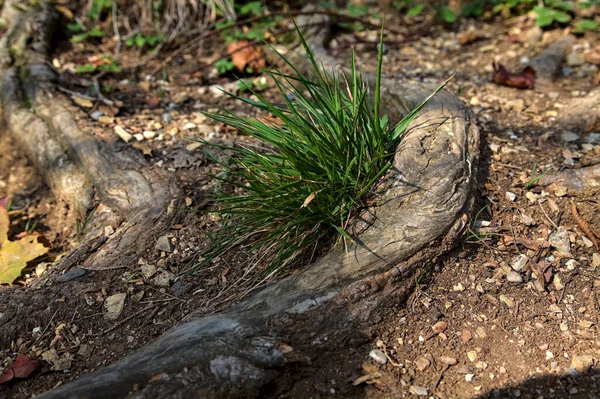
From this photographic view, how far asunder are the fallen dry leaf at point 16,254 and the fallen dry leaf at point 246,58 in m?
1.83

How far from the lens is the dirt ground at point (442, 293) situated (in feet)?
6.68

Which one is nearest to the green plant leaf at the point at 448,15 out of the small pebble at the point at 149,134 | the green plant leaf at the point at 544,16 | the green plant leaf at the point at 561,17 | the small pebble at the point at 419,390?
the green plant leaf at the point at 544,16

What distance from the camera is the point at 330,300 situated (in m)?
2.09

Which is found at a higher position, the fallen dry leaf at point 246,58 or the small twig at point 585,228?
the fallen dry leaf at point 246,58

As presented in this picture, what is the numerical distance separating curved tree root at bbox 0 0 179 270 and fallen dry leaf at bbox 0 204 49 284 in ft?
0.81

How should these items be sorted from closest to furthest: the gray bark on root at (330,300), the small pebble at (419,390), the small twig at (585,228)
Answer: the gray bark on root at (330,300), the small pebble at (419,390), the small twig at (585,228)

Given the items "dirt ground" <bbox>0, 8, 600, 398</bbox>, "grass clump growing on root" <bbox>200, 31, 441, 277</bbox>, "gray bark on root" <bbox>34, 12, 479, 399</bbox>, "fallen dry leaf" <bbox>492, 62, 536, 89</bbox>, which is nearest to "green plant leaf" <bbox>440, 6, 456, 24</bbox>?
"fallen dry leaf" <bbox>492, 62, 536, 89</bbox>

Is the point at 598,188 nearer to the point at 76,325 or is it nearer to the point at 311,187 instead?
the point at 311,187

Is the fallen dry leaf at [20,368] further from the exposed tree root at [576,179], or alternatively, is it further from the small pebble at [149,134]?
the exposed tree root at [576,179]

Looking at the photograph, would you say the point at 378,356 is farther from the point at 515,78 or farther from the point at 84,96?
the point at 84,96

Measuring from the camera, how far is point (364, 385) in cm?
201

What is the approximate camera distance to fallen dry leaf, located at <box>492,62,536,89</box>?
352 cm

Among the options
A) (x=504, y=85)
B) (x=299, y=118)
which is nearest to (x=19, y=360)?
(x=299, y=118)

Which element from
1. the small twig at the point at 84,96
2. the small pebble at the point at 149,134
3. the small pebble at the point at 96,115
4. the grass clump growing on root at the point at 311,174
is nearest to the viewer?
the grass clump growing on root at the point at 311,174
